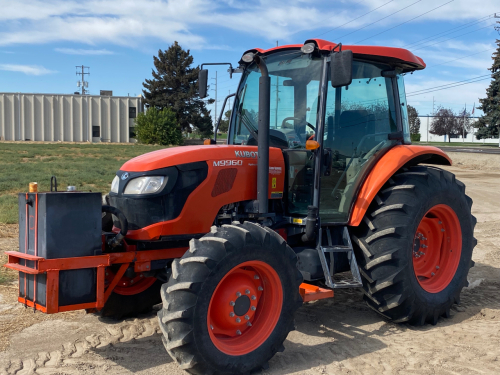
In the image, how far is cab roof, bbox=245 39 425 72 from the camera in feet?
15.0

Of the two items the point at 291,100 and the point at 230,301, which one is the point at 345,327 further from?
the point at 291,100

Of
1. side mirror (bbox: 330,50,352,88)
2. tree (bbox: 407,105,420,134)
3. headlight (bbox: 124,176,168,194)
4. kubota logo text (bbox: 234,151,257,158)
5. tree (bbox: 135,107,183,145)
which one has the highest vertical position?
tree (bbox: 407,105,420,134)

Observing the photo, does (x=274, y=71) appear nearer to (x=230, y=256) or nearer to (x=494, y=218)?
(x=230, y=256)

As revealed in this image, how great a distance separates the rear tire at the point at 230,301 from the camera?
345 centimetres

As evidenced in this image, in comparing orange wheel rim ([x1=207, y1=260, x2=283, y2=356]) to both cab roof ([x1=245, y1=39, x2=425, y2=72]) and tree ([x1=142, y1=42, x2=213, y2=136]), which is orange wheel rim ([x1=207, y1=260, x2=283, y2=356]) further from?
tree ([x1=142, y1=42, x2=213, y2=136])

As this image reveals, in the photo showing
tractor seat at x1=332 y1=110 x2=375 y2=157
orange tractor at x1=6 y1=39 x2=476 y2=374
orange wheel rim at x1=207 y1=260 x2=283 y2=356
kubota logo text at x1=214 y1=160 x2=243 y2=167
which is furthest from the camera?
tractor seat at x1=332 y1=110 x2=375 y2=157

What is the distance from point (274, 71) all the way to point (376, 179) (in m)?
1.40

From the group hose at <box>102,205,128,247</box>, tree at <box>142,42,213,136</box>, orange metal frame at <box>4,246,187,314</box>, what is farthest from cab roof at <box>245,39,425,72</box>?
tree at <box>142,42,213,136</box>

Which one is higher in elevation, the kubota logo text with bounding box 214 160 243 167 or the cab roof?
the cab roof

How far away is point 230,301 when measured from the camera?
3795mm

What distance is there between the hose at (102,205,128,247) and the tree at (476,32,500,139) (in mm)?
46256

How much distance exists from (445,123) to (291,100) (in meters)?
71.1

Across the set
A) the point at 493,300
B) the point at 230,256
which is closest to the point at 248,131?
the point at 230,256

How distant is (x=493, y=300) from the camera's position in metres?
5.70
